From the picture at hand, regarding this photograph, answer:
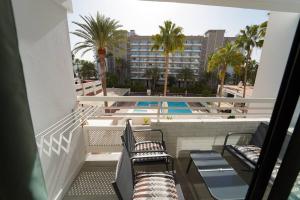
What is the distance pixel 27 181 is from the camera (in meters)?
0.86

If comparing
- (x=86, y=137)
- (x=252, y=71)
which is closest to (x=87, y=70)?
(x=252, y=71)

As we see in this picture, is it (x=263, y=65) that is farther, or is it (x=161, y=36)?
(x=161, y=36)

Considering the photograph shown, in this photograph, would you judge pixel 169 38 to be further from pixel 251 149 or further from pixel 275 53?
pixel 251 149

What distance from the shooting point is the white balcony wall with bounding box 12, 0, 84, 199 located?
1.28m

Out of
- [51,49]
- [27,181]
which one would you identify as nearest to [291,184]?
[27,181]

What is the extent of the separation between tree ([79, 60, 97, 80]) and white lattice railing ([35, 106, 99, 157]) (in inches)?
843

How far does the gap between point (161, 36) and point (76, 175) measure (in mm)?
9937

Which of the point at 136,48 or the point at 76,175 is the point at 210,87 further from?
the point at 76,175

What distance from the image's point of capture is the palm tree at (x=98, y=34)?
19.4ft

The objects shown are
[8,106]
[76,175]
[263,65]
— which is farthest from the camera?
[263,65]


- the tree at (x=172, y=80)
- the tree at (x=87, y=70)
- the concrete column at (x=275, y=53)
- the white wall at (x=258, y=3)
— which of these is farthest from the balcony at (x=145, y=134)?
the tree at (x=172, y=80)

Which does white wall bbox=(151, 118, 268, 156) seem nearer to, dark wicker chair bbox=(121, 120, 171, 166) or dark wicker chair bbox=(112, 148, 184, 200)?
dark wicker chair bbox=(121, 120, 171, 166)

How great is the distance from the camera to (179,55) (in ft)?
90.1

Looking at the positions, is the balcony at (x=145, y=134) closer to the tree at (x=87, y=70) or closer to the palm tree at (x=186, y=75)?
the tree at (x=87, y=70)
